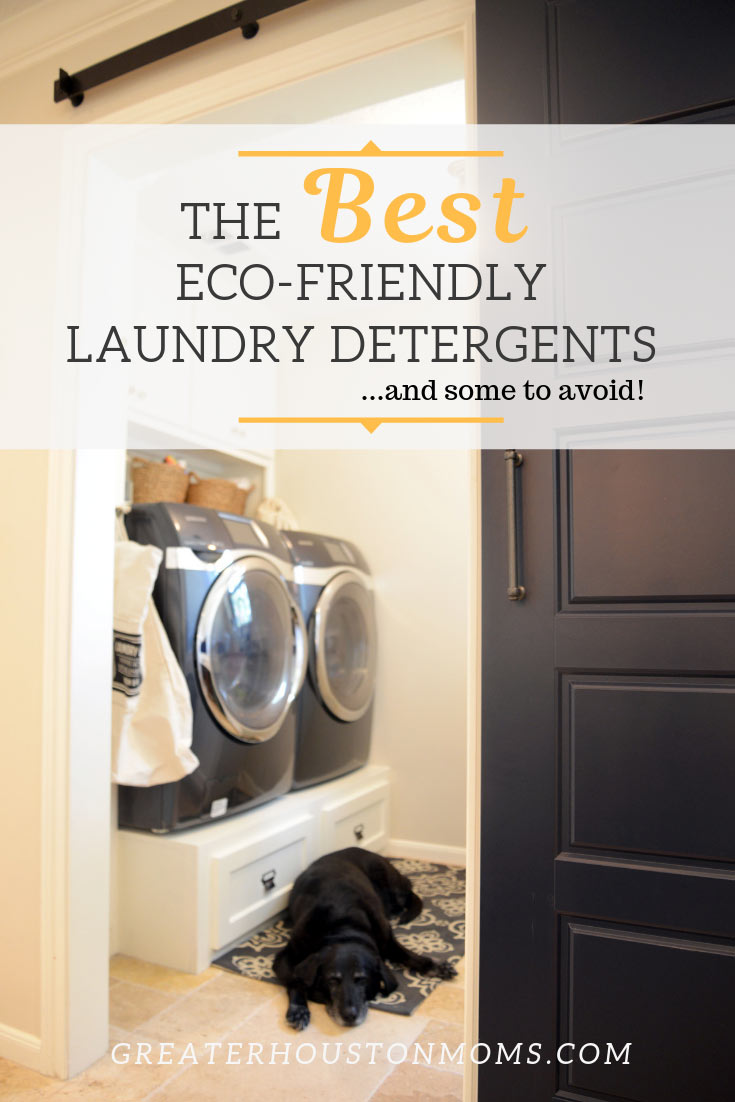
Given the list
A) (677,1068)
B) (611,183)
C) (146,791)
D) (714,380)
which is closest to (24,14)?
(611,183)

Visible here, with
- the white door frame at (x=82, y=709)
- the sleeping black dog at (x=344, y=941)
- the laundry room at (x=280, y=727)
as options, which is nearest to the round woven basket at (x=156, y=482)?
the laundry room at (x=280, y=727)

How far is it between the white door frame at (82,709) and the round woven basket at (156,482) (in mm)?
948

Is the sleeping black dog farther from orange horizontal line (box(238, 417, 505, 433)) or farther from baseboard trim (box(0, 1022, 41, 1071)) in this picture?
orange horizontal line (box(238, 417, 505, 433))

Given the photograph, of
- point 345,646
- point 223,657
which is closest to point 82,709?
point 223,657

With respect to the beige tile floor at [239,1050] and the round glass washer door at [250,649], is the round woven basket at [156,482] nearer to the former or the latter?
the round glass washer door at [250,649]

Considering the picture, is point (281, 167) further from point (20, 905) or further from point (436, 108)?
point (20, 905)

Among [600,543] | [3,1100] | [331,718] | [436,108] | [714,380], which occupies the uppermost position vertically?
[436,108]

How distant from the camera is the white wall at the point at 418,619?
3605 millimetres

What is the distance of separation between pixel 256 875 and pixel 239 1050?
69 cm

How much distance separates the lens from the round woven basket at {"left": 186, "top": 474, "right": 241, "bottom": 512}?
3.37 meters

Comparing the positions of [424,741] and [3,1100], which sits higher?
[424,741]

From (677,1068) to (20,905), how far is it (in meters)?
1.55

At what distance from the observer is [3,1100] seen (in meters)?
1.85

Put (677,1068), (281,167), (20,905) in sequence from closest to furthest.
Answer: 1. (677,1068)
2. (20,905)
3. (281,167)
